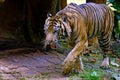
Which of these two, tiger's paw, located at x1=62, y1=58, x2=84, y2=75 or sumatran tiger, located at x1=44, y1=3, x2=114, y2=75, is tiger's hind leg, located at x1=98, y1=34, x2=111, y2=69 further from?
tiger's paw, located at x1=62, y1=58, x2=84, y2=75

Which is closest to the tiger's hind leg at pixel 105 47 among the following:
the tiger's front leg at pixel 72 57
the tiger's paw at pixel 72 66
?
the tiger's paw at pixel 72 66

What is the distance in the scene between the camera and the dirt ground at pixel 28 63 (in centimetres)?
572

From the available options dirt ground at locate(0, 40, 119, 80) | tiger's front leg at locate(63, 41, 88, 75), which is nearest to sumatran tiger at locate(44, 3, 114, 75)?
tiger's front leg at locate(63, 41, 88, 75)

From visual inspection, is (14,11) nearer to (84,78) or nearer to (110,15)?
(110,15)

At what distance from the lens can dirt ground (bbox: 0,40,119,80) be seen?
5.72 metres

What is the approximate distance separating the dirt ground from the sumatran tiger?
39 centimetres

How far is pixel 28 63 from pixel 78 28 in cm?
132

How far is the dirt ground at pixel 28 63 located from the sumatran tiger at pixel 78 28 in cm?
39

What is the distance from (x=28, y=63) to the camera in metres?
6.51

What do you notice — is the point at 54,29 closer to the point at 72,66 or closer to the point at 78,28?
the point at 78,28

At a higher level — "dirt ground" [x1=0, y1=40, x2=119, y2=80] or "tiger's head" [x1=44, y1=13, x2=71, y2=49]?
"tiger's head" [x1=44, y1=13, x2=71, y2=49]

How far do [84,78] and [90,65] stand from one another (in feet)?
3.41

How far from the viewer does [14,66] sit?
6227mm

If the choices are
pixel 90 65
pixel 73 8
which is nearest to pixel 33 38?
pixel 90 65
